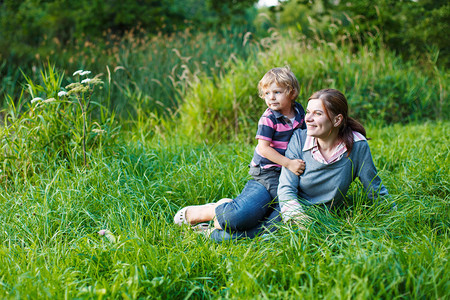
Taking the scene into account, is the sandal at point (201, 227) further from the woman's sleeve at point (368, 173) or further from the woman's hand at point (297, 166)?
the woman's sleeve at point (368, 173)

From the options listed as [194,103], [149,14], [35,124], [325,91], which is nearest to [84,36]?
[149,14]

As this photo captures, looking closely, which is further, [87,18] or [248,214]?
[87,18]

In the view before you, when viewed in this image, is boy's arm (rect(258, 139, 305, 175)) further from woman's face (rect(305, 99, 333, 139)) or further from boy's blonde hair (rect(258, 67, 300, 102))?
boy's blonde hair (rect(258, 67, 300, 102))

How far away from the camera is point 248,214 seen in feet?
8.64

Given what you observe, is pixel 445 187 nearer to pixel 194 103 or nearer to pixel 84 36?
pixel 194 103

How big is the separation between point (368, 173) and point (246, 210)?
0.83m

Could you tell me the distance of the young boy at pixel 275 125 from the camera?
2639 millimetres

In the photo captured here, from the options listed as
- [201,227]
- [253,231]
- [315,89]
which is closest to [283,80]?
[253,231]

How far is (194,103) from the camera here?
5.05m

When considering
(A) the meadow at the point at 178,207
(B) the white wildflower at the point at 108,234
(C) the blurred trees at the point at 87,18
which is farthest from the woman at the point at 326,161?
(C) the blurred trees at the point at 87,18

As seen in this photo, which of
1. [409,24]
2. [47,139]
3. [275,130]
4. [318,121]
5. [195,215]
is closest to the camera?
[318,121]

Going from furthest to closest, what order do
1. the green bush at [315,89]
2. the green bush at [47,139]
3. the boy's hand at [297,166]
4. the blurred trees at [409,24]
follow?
1. the blurred trees at [409,24]
2. the green bush at [315,89]
3. the green bush at [47,139]
4. the boy's hand at [297,166]

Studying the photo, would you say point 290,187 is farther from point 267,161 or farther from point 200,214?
point 200,214

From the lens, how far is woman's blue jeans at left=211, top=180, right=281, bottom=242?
2611mm
